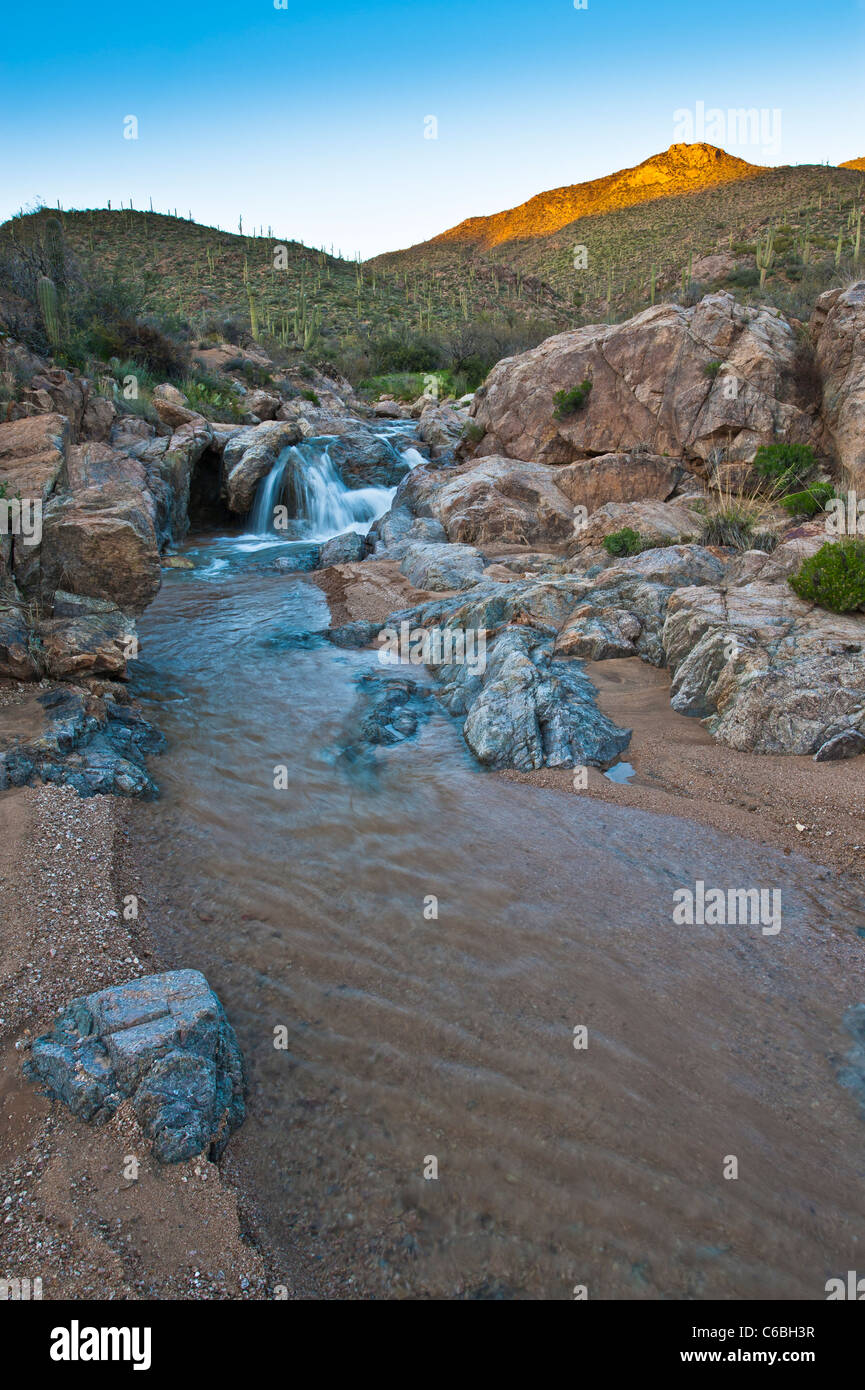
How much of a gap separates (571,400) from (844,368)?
5.42 metres

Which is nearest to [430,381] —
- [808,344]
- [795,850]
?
[808,344]

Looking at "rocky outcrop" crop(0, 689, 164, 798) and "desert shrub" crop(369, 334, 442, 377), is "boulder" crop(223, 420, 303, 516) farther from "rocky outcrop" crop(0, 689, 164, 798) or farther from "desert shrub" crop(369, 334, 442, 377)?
"desert shrub" crop(369, 334, 442, 377)

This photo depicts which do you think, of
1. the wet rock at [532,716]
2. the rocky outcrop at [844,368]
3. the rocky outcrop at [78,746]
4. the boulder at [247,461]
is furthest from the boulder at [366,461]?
the rocky outcrop at [78,746]

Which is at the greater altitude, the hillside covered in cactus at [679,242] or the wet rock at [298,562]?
the hillside covered in cactus at [679,242]

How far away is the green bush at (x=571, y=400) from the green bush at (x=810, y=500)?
6.08 meters

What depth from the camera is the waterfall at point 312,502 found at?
58.3ft

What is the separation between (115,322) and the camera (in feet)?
66.9

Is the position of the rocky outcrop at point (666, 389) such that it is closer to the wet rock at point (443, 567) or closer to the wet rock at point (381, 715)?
the wet rock at point (443, 567)

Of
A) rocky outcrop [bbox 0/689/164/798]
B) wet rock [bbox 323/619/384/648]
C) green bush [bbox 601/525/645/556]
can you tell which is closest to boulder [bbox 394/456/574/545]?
green bush [bbox 601/525/645/556]

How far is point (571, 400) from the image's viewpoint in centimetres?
1579

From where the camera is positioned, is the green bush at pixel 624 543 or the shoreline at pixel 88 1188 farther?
the green bush at pixel 624 543

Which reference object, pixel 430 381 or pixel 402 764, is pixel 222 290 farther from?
pixel 402 764

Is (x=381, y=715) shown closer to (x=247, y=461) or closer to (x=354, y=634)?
(x=354, y=634)
